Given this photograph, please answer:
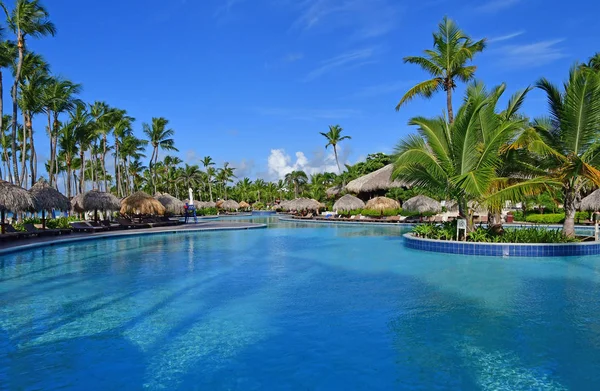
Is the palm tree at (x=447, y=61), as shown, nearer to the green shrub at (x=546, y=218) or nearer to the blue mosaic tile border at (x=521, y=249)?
the blue mosaic tile border at (x=521, y=249)

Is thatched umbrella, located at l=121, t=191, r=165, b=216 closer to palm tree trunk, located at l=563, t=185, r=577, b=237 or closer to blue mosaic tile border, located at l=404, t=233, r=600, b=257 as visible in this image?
blue mosaic tile border, located at l=404, t=233, r=600, b=257

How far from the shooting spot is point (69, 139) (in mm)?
28859

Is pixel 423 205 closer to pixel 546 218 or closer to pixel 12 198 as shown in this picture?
pixel 546 218

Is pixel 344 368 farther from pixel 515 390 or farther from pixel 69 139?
pixel 69 139

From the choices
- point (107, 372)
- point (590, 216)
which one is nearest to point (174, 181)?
point (590, 216)

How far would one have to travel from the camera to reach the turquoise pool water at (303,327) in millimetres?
4270

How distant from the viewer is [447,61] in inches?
667

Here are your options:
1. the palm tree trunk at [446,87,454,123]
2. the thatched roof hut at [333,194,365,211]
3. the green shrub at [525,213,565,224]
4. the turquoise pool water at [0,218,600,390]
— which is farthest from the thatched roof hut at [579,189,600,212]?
the turquoise pool water at [0,218,600,390]

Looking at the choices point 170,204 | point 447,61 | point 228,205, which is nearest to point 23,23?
point 170,204

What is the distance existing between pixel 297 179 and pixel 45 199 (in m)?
50.9

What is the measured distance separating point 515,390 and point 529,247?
9328 mm

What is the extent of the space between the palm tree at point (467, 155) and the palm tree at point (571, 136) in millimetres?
909

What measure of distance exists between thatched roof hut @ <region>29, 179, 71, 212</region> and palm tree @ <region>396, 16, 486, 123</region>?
16777 millimetres

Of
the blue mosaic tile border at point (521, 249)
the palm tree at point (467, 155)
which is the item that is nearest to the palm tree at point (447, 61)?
the palm tree at point (467, 155)
